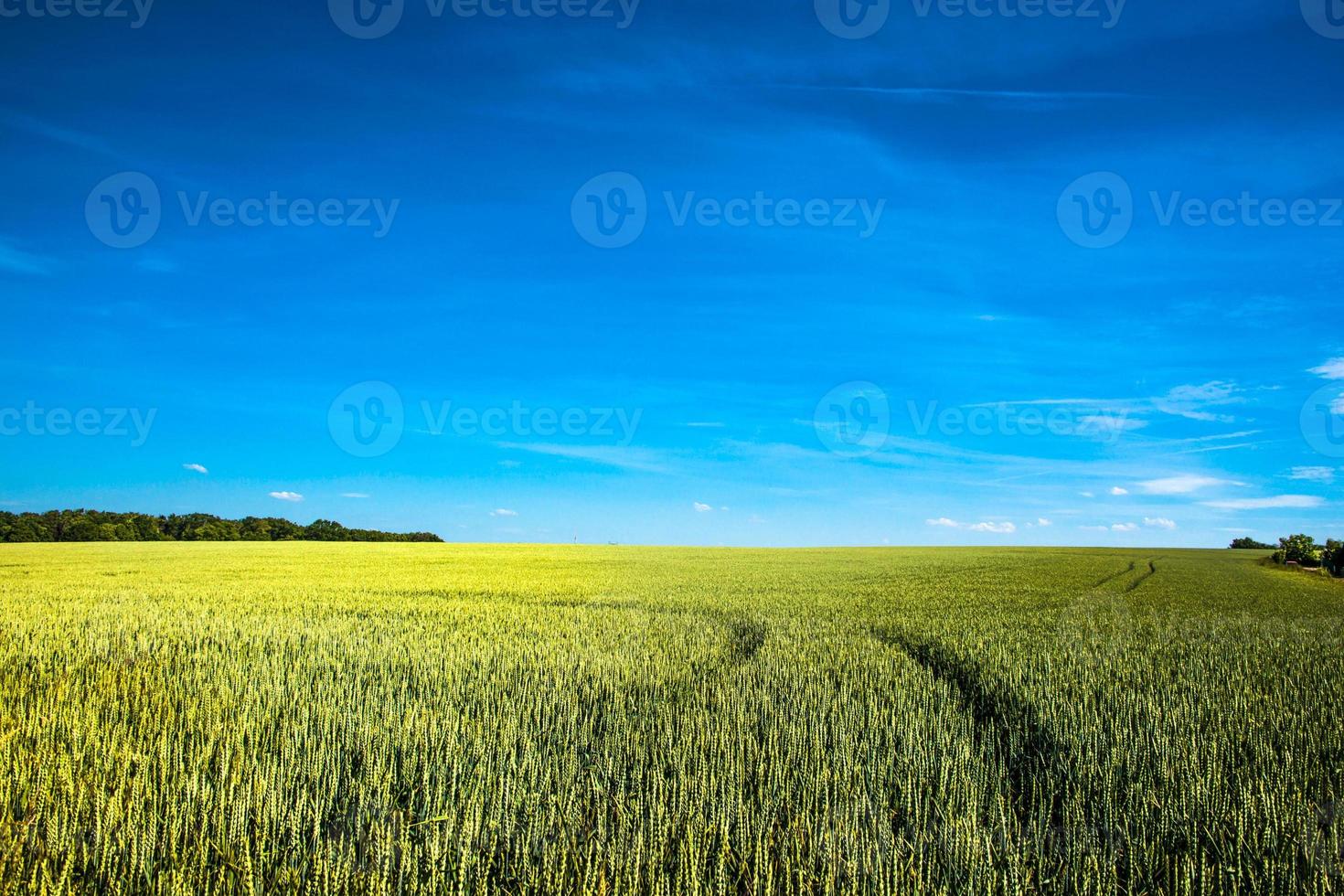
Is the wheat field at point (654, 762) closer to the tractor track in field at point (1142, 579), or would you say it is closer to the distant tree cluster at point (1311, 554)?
the tractor track in field at point (1142, 579)

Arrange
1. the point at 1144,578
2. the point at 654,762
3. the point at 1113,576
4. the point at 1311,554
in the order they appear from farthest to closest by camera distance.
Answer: the point at 1311,554
the point at 1113,576
the point at 1144,578
the point at 654,762

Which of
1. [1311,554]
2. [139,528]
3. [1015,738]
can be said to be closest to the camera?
[1015,738]

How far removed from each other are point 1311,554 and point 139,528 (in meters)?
109

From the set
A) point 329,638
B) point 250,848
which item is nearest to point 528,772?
point 250,848

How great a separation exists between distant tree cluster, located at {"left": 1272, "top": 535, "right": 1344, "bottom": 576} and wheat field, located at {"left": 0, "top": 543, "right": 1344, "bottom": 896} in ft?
158

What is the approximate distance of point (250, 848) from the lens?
13.8ft

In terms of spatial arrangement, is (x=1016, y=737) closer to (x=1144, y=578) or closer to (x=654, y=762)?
(x=654, y=762)

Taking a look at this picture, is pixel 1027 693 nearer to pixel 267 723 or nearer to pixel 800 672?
pixel 800 672

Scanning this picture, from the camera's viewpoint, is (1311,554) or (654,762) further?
(1311,554)

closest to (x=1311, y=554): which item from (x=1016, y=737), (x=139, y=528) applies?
(x=1016, y=737)

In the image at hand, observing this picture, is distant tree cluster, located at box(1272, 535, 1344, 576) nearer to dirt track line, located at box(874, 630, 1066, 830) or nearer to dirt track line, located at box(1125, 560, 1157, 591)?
dirt track line, located at box(1125, 560, 1157, 591)

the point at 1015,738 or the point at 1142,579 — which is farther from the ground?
the point at 1015,738

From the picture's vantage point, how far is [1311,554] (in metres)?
58.2

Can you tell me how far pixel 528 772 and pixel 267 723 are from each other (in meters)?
2.65
